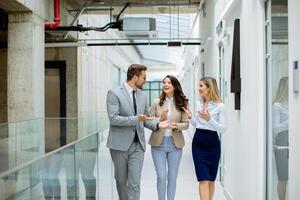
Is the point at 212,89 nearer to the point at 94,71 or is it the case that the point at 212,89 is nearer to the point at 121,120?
the point at 121,120

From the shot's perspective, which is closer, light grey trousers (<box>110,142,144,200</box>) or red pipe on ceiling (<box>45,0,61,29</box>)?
light grey trousers (<box>110,142,144,200</box>)

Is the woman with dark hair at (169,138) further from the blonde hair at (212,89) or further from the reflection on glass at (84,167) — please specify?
the reflection on glass at (84,167)

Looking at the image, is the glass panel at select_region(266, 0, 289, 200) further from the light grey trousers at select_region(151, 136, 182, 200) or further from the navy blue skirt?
the light grey trousers at select_region(151, 136, 182, 200)

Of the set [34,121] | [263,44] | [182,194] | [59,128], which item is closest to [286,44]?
[263,44]

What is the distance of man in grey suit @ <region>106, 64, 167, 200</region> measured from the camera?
15.2 ft

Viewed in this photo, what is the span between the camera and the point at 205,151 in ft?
17.2

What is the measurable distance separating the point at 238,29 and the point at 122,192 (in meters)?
2.35

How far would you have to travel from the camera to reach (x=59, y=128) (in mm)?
10422

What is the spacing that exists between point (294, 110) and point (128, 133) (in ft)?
6.28

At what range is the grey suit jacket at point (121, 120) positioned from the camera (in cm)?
457

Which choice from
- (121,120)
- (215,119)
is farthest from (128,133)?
(215,119)

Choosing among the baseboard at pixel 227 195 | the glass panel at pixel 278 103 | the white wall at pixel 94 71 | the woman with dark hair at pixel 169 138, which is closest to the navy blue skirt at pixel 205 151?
the woman with dark hair at pixel 169 138

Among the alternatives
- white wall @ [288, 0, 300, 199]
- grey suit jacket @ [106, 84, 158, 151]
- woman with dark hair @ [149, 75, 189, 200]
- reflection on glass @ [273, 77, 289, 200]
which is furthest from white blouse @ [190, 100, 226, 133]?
white wall @ [288, 0, 300, 199]

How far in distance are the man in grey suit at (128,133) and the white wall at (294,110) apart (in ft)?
5.53
